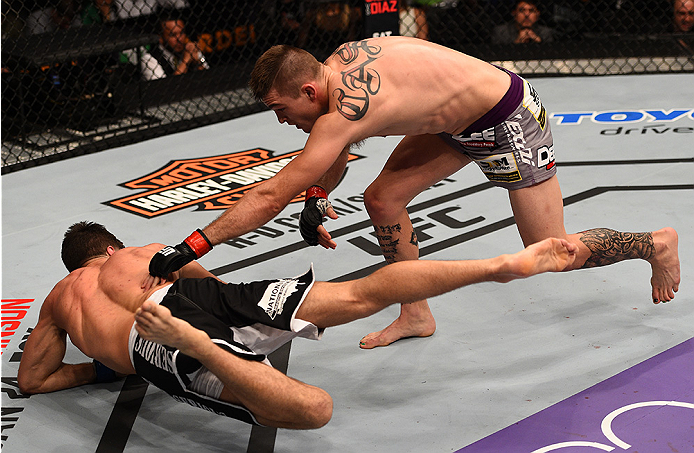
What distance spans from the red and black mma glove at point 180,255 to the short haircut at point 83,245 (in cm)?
41

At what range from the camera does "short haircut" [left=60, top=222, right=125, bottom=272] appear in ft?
7.38

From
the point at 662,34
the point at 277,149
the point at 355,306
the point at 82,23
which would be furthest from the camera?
the point at 662,34

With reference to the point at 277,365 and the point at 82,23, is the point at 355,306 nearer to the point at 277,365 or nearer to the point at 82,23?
the point at 277,365

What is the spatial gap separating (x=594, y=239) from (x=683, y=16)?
13.9 feet

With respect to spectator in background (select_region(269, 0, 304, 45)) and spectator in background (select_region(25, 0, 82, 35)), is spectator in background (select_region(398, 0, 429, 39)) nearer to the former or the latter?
spectator in background (select_region(269, 0, 304, 45))

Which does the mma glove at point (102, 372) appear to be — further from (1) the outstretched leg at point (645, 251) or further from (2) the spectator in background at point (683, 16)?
(2) the spectator in background at point (683, 16)

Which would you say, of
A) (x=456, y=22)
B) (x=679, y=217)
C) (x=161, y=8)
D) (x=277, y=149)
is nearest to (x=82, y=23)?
(x=161, y=8)

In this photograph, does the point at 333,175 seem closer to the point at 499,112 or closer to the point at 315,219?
the point at 315,219

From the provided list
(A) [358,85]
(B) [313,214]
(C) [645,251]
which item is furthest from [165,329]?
(C) [645,251]

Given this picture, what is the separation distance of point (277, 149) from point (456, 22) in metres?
2.49

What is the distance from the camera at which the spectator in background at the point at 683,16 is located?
5680 mm

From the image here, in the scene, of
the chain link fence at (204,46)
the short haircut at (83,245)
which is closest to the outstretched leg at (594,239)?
the short haircut at (83,245)

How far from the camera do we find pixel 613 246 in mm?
2291

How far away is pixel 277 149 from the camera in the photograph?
439 cm
